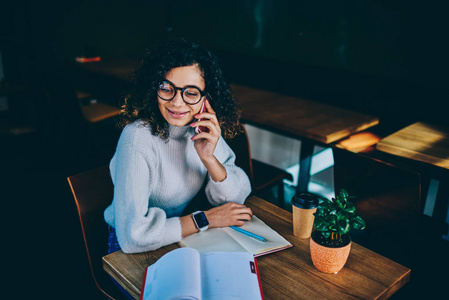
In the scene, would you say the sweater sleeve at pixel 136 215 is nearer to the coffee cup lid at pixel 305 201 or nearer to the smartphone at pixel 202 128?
the smartphone at pixel 202 128

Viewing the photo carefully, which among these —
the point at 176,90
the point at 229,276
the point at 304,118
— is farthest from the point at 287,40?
the point at 229,276

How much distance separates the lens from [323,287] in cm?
114

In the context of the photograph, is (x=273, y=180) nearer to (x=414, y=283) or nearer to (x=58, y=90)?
(x=414, y=283)

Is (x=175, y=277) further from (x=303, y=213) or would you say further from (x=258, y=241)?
(x=303, y=213)

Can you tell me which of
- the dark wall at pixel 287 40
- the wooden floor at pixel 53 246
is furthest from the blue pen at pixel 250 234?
the dark wall at pixel 287 40

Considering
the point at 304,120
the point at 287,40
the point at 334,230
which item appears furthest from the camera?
the point at 287,40

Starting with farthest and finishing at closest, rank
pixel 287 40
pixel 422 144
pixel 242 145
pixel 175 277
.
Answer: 1. pixel 287 40
2. pixel 422 144
3. pixel 242 145
4. pixel 175 277

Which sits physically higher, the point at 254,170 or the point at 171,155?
the point at 171,155

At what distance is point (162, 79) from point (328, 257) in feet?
2.74

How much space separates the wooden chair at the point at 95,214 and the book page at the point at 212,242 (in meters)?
0.46

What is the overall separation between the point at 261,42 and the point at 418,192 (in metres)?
2.75

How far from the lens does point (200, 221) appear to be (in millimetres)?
1390

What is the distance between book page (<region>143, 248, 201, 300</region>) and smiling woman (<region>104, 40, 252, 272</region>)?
0.19m

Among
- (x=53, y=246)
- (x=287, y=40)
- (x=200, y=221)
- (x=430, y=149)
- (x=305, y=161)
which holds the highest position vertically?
(x=287, y=40)
